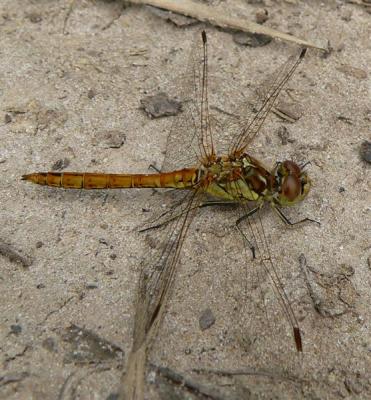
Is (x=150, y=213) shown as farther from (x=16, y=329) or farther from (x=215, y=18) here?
(x=215, y=18)

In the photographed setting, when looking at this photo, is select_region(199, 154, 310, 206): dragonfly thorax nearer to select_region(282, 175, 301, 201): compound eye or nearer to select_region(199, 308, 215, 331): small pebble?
select_region(282, 175, 301, 201): compound eye

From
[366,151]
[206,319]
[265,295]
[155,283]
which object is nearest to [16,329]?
[155,283]

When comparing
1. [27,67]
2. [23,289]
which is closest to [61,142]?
[27,67]

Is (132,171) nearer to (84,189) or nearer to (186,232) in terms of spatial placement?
(84,189)

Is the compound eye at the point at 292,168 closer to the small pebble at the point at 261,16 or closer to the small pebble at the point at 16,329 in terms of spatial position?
the small pebble at the point at 261,16

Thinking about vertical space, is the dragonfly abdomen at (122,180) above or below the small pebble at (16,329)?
above

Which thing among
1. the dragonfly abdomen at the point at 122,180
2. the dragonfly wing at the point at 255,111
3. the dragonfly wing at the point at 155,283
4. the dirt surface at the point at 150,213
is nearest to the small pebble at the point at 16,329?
the dirt surface at the point at 150,213

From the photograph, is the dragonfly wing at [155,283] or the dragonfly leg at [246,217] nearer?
the dragonfly wing at [155,283]

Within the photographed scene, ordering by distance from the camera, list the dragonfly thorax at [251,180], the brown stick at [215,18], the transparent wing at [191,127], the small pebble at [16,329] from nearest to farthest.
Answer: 1. the small pebble at [16,329]
2. the dragonfly thorax at [251,180]
3. the transparent wing at [191,127]
4. the brown stick at [215,18]
